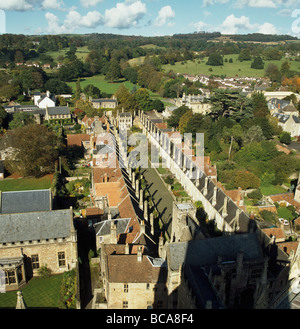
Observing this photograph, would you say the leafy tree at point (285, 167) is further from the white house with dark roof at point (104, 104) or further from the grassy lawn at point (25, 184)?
the white house with dark roof at point (104, 104)

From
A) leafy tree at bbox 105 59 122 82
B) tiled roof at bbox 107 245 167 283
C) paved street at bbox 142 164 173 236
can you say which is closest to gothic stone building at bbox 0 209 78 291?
tiled roof at bbox 107 245 167 283

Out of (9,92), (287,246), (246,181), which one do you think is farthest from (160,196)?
(9,92)

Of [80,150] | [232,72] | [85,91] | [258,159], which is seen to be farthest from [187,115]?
[232,72]

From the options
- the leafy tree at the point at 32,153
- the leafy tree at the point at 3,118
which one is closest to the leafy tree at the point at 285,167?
the leafy tree at the point at 32,153

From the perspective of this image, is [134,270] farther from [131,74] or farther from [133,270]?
[131,74]
